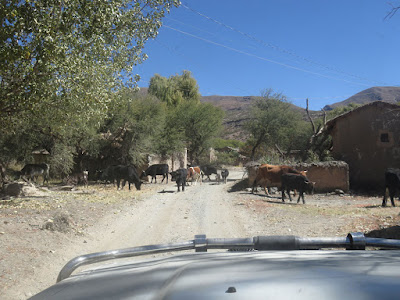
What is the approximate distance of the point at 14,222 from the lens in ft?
31.5

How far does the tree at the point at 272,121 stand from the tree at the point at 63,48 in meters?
30.2

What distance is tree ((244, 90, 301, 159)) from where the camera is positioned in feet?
136

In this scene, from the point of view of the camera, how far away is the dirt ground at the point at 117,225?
22.5 ft

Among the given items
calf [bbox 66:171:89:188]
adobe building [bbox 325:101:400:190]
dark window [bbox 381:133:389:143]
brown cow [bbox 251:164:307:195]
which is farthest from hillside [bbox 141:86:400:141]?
calf [bbox 66:171:89:188]

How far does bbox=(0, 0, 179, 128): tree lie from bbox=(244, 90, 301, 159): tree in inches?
1190

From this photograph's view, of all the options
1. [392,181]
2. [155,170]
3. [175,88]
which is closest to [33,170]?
[155,170]

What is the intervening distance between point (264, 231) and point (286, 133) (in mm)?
33714

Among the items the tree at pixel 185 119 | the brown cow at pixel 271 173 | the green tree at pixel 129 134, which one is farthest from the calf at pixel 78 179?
the brown cow at pixel 271 173

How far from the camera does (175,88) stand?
6125 cm

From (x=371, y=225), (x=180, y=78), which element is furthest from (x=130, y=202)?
(x=180, y=78)

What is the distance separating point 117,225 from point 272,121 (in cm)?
3282

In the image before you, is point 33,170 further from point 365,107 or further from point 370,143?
point 365,107

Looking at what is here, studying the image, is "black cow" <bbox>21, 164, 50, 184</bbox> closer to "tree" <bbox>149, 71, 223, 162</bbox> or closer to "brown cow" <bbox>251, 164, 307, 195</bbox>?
"tree" <bbox>149, 71, 223, 162</bbox>

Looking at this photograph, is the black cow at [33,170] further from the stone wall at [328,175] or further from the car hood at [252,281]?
the car hood at [252,281]
